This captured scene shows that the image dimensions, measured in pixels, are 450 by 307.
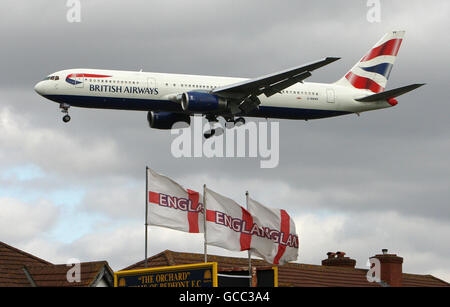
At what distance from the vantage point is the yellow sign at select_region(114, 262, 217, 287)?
24334 mm

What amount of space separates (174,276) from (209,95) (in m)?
33.4

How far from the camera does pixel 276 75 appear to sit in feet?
185

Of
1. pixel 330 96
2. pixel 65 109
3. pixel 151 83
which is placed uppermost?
pixel 330 96

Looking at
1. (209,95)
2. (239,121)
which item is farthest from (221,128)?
(209,95)

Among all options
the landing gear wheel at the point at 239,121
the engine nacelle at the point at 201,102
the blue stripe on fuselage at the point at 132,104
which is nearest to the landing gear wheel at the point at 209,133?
the landing gear wheel at the point at 239,121

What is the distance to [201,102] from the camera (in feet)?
188

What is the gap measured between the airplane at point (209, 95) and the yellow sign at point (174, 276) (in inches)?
1007

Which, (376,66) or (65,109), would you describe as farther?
(376,66)

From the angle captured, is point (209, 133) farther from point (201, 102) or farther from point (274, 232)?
point (274, 232)

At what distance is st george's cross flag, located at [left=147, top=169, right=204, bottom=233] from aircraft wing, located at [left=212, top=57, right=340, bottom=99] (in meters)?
22.5

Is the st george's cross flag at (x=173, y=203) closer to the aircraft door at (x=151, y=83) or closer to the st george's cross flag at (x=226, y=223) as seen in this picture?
the st george's cross flag at (x=226, y=223)

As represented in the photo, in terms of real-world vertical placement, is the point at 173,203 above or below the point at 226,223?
above

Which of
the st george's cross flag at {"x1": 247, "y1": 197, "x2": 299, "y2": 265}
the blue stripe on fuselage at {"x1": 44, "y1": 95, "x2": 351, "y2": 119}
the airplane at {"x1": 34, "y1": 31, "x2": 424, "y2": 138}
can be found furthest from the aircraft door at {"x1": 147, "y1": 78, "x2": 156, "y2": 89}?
the st george's cross flag at {"x1": 247, "y1": 197, "x2": 299, "y2": 265}
